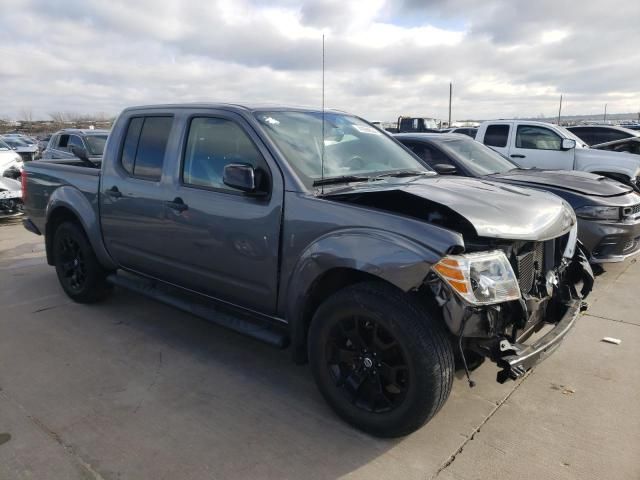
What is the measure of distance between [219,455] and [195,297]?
137cm

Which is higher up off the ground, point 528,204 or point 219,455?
point 528,204

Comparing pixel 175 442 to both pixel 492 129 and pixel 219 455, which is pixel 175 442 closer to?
pixel 219 455

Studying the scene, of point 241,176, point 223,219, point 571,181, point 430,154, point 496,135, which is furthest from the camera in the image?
point 496,135

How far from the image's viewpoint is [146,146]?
4.13 meters

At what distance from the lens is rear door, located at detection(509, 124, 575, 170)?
376 inches

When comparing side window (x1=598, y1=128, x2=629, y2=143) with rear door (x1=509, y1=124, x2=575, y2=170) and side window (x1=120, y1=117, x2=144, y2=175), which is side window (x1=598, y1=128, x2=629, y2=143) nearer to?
rear door (x1=509, y1=124, x2=575, y2=170)

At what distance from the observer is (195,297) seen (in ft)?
12.5

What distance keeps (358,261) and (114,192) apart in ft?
8.44

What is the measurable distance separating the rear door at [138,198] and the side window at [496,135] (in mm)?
7611

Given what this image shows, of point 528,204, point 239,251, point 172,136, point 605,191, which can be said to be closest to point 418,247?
point 528,204

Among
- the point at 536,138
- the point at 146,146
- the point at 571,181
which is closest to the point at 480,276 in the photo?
the point at 146,146

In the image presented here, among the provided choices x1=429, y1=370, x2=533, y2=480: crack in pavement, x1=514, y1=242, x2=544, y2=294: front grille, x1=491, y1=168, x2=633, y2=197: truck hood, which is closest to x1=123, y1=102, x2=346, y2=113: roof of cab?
x1=514, y1=242, x2=544, y2=294: front grille

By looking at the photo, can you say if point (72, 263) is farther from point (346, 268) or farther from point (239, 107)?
point (346, 268)

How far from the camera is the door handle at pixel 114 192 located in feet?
13.9
